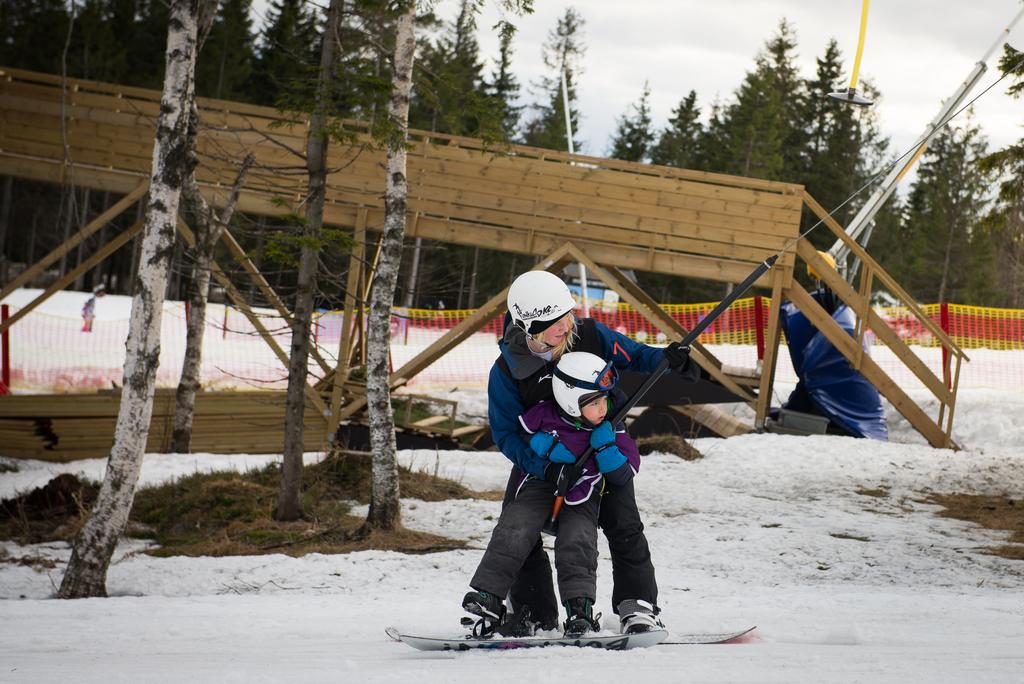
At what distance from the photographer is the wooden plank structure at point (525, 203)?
1492 cm

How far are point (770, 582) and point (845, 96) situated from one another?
6.26 m

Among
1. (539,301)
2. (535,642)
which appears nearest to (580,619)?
(535,642)

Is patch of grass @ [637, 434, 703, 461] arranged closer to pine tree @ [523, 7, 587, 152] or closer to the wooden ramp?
the wooden ramp

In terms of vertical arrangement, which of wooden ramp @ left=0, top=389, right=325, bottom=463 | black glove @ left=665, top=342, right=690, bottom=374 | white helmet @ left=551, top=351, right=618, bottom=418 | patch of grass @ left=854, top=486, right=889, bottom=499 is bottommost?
Answer: wooden ramp @ left=0, top=389, right=325, bottom=463

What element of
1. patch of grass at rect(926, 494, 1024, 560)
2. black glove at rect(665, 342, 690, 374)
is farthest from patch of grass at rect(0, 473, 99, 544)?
patch of grass at rect(926, 494, 1024, 560)

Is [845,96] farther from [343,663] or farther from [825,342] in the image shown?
[343,663]

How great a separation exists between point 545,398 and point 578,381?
11.7 inches

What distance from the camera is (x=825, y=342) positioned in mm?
16172

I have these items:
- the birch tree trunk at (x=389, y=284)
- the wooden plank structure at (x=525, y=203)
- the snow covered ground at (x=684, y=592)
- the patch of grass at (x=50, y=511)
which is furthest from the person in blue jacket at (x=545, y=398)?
the wooden plank structure at (x=525, y=203)

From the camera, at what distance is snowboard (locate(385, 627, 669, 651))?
4.39 metres

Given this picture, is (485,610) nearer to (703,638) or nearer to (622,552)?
(622,552)

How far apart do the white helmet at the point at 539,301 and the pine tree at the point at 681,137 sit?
44.2 meters

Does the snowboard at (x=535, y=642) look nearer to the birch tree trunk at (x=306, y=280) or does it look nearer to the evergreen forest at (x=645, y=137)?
the birch tree trunk at (x=306, y=280)

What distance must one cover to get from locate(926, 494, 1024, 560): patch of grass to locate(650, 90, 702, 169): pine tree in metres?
37.5
